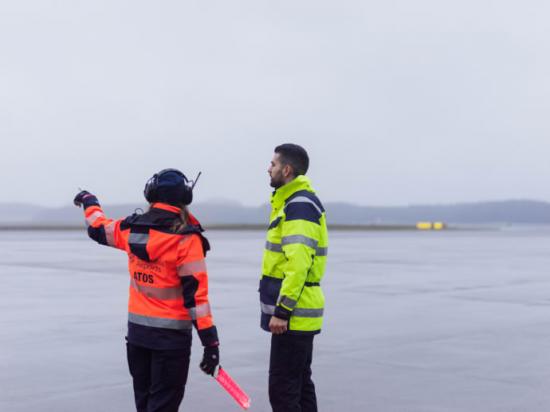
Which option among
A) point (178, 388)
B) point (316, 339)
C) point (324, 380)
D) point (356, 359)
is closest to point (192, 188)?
point (178, 388)

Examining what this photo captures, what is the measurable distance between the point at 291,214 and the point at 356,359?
389 cm

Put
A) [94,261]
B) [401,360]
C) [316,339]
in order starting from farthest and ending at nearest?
1. [94,261]
2. [316,339]
3. [401,360]

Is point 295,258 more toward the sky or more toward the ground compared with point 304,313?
more toward the sky

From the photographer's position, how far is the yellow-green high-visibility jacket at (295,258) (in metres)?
5.07

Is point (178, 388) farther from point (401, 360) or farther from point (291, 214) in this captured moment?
point (401, 360)

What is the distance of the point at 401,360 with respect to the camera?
8609 millimetres

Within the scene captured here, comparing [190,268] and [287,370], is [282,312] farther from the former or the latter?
[190,268]

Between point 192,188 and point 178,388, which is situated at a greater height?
point 192,188

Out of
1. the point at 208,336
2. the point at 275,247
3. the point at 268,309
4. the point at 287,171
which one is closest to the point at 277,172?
the point at 287,171

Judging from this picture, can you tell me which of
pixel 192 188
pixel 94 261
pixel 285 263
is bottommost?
pixel 94 261

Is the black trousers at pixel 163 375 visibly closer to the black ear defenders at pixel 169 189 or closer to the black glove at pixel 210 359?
the black glove at pixel 210 359

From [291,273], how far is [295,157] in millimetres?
764

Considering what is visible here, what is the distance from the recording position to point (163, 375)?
185 inches

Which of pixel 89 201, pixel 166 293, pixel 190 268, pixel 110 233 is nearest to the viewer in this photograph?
pixel 190 268
